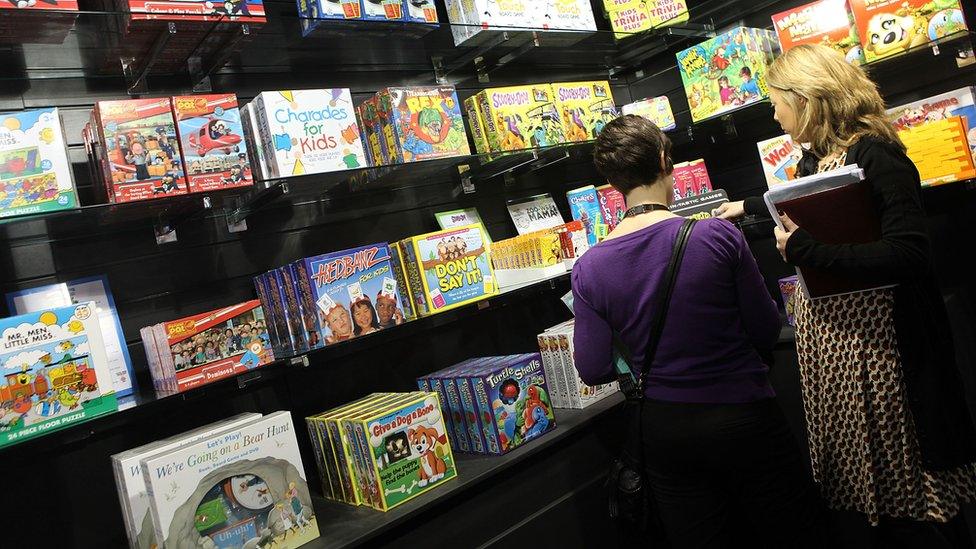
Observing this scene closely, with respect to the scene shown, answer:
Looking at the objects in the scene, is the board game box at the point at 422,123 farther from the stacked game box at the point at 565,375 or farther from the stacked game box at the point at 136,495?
the stacked game box at the point at 136,495

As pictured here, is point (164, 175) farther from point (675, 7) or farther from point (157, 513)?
point (675, 7)

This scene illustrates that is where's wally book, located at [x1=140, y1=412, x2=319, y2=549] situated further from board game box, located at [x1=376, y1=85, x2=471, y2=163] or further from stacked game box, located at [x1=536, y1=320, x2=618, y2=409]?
stacked game box, located at [x1=536, y1=320, x2=618, y2=409]

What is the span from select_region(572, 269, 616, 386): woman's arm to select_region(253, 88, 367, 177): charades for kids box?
93 cm

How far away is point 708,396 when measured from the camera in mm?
2008

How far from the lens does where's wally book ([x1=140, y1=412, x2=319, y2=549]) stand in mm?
1861

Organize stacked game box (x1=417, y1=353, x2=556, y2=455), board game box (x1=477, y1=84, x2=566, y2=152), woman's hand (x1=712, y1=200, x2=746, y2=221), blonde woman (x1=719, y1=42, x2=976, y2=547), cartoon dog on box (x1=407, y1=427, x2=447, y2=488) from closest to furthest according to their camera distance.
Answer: blonde woman (x1=719, y1=42, x2=976, y2=547) → cartoon dog on box (x1=407, y1=427, x2=447, y2=488) → stacked game box (x1=417, y1=353, x2=556, y2=455) → woman's hand (x1=712, y1=200, x2=746, y2=221) → board game box (x1=477, y1=84, x2=566, y2=152)

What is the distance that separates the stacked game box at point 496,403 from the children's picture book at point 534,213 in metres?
0.86

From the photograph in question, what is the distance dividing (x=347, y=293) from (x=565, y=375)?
1.01m

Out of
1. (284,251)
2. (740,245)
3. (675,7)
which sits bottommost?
(740,245)

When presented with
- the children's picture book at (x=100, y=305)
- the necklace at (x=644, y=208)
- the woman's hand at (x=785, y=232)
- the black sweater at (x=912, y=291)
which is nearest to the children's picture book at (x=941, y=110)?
the black sweater at (x=912, y=291)

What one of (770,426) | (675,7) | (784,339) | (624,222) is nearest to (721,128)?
(675,7)

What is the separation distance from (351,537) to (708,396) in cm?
109

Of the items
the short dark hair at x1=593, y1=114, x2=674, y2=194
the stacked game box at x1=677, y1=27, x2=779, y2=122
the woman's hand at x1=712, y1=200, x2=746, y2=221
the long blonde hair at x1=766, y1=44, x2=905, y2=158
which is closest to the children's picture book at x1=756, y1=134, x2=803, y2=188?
the stacked game box at x1=677, y1=27, x2=779, y2=122

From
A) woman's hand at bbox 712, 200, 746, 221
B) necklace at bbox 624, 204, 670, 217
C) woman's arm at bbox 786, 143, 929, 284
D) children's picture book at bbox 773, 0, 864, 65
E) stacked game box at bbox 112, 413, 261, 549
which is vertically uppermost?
children's picture book at bbox 773, 0, 864, 65
